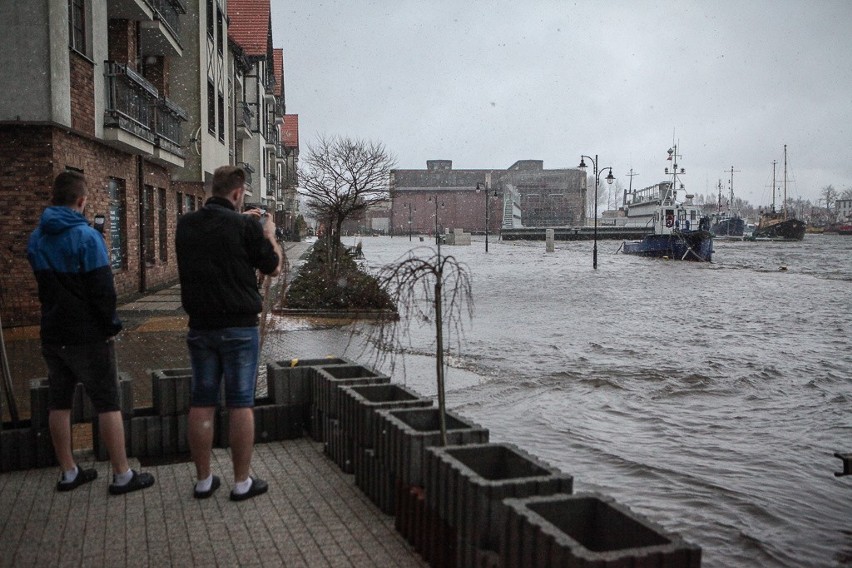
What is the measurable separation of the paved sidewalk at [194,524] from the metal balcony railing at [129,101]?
11989 mm

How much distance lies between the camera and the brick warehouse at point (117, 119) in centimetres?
1277

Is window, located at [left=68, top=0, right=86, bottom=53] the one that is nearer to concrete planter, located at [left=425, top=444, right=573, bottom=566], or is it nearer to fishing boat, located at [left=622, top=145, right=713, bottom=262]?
concrete planter, located at [left=425, top=444, right=573, bottom=566]

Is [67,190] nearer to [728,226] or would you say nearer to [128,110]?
[128,110]

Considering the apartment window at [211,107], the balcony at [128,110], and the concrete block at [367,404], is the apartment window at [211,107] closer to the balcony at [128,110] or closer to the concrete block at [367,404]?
the balcony at [128,110]

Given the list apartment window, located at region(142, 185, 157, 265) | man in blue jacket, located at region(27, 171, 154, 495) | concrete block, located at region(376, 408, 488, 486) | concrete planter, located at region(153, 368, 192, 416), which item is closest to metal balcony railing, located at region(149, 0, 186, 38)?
apartment window, located at region(142, 185, 157, 265)

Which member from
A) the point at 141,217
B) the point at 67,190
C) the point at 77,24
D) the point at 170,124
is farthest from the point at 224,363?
the point at 170,124

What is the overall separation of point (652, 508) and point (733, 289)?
25482 mm

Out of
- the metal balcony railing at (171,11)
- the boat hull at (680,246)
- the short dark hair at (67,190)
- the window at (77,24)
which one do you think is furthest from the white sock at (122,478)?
the boat hull at (680,246)

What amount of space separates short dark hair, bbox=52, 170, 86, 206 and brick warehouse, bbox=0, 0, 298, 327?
2.13 meters

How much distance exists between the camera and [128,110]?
1702 centimetres

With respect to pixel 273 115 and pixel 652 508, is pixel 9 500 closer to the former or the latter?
pixel 652 508

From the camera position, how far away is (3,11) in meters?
12.6

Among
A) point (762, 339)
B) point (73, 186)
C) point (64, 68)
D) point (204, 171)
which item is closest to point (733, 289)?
point (762, 339)

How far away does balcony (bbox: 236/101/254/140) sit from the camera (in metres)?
35.1
